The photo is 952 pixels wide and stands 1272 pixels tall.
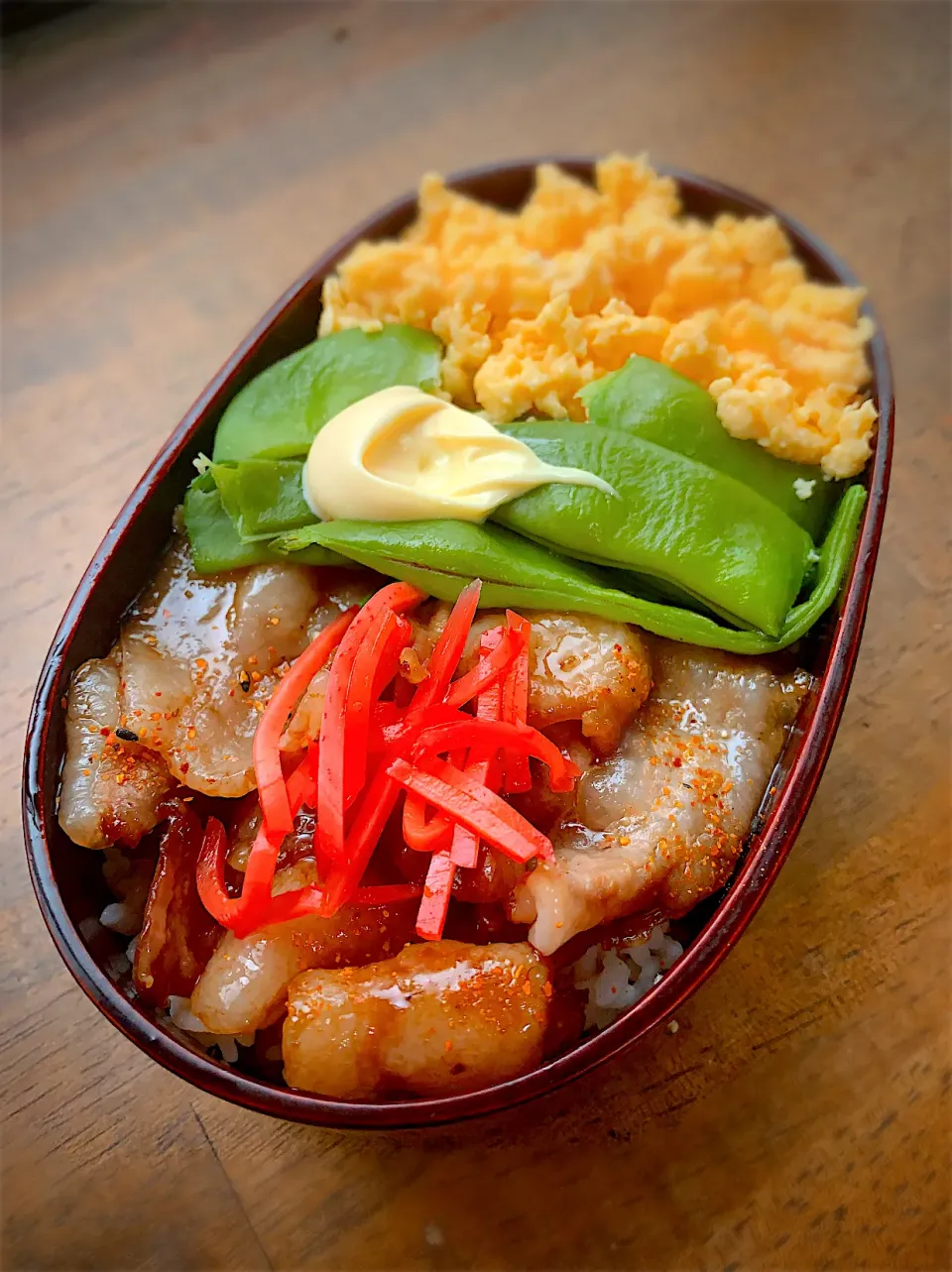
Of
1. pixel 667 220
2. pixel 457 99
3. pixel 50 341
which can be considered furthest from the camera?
pixel 457 99

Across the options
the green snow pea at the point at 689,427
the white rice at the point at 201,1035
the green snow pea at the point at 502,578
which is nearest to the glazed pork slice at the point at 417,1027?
the white rice at the point at 201,1035

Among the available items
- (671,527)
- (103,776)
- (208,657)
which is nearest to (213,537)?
(208,657)

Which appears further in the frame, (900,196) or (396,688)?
(900,196)

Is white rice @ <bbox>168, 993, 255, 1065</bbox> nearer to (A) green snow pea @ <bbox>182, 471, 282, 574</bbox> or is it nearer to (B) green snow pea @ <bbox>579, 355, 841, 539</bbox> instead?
(A) green snow pea @ <bbox>182, 471, 282, 574</bbox>

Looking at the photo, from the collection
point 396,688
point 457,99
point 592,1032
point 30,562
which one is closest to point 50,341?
point 30,562

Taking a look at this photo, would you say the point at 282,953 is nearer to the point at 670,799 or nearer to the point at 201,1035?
the point at 201,1035

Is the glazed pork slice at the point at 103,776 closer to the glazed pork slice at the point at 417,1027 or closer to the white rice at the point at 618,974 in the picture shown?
the glazed pork slice at the point at 417,1027

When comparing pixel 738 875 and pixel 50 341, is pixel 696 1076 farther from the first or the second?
pixel 50 341
